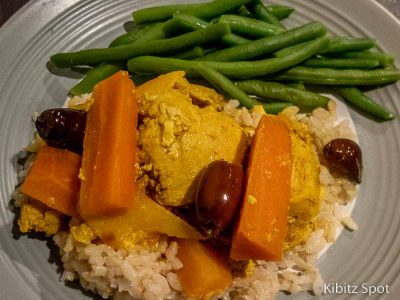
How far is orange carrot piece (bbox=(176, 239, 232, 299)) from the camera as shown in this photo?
250cm

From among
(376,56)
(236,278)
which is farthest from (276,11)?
(236,278)

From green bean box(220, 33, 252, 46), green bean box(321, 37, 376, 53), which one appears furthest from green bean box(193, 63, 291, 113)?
green bean box(321, 37, 376, 53)

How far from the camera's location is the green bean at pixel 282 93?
3.24 metres

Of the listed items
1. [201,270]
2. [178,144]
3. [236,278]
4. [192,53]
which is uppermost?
[192,53]

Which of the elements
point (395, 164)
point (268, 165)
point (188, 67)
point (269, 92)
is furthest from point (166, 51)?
point (395, 164)

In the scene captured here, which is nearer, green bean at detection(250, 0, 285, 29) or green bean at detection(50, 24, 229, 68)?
green bean at detection(50, 24, 229, 68)

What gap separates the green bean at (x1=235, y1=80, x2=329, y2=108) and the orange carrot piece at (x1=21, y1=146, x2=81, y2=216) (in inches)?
46.2

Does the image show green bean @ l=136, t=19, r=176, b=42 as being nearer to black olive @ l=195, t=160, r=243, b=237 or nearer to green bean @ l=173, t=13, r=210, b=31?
green bean @ l=173, t=13, r=210, b=31

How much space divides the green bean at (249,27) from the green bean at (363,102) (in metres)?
0.55

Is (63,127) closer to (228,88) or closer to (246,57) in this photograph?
(228,88)

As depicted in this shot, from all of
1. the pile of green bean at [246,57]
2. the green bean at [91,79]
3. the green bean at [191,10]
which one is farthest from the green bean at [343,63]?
the green bean at [91,79]

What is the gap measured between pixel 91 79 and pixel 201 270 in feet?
4.64

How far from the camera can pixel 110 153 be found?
2.43 metres

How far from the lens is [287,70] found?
3.30m
